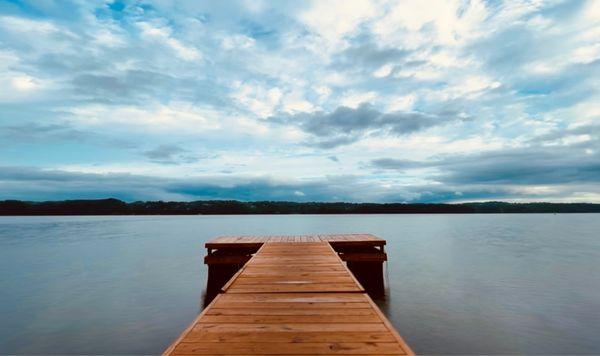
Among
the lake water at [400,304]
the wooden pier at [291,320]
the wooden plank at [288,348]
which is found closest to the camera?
the wooden plank at [288,348]

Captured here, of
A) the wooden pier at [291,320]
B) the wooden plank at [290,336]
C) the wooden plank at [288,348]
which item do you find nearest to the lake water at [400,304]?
the wooden pier at [291,320]

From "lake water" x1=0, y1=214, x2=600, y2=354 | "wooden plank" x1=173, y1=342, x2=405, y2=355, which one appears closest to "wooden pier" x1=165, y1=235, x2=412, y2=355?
"wooden plank" x1=173, y1=342, x2=405, y2=355

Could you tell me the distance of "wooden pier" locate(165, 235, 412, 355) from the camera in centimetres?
406

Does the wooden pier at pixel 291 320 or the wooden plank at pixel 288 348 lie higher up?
the wooden pier at pixel 291 320

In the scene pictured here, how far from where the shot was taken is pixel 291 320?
16.6 ft

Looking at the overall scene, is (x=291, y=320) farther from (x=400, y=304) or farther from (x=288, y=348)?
(x=400, y=304)

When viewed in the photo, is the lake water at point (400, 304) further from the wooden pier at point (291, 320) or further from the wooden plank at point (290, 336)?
the wooden plank at point (290, 336)

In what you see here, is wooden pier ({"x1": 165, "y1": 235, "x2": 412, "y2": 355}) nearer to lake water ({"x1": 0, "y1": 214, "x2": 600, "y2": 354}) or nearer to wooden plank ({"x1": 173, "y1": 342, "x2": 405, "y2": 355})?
wooden plank ({"x1": 173, "y1": 342, "x2": 405, "y2": 355})

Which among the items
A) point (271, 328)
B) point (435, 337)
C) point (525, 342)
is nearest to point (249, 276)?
point (271, 328)

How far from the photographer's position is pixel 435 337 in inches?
441

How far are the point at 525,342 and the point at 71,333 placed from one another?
14126 millimetres

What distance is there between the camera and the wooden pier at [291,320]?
4.06 m

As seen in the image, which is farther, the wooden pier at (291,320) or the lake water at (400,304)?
the lake water at (400,304)

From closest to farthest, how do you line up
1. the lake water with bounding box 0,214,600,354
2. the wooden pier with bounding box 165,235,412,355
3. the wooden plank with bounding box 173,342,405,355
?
the wooden plank with bounding box 173,342,405,355
the wooden pier with bounding box 165,235,412,355
the lake water with bounding box 0,214,600,354
